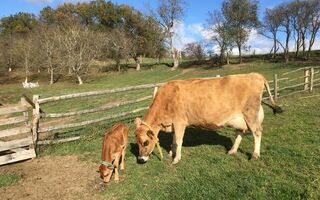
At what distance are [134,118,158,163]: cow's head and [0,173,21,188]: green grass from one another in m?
2.72

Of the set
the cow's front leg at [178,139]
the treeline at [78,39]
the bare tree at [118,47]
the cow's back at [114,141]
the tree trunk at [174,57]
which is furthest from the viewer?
the bare tree at [118,47]

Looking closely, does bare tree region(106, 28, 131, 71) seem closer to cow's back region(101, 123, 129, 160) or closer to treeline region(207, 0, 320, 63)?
treeline region(207, 0, 320, 63)

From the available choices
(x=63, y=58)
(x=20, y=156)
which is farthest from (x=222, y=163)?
(x=63, y=58)

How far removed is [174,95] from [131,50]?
4984cm

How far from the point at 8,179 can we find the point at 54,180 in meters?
0.99

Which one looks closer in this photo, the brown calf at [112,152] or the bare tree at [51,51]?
the brown calf at [112,152]

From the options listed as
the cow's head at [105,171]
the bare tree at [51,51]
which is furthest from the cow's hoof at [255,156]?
the bare tree at [51,51]

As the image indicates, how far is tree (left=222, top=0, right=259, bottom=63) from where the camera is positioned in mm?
45812

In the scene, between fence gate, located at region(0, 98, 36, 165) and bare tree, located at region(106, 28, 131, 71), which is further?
bare tree, located at region(106, 28, 131, 71)

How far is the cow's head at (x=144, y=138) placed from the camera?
5.95 metres

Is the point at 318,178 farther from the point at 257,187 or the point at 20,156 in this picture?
the point at 20,156

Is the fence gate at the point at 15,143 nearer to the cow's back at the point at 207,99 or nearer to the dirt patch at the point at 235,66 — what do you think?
the cow's back at the point at 207,99

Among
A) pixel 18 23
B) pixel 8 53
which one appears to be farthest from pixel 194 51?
pixel 18 23

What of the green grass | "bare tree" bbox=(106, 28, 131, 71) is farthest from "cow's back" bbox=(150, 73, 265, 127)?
"bare tree" bbox=(106, 28, 131, 71)
